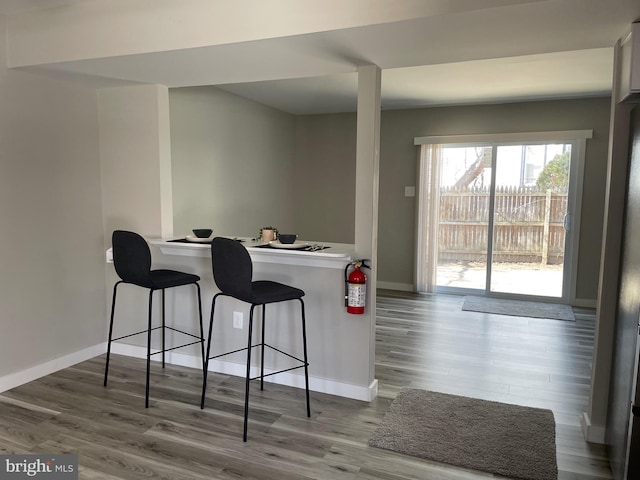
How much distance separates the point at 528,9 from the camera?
195cm

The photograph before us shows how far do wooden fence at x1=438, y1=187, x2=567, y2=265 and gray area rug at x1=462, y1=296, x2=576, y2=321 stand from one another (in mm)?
553

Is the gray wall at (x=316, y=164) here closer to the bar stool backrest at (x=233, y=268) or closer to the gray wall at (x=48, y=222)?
the gray wall at (x=48, y=222)

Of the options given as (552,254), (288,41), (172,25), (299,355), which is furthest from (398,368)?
(552,254)

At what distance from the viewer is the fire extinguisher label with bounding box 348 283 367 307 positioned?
111 inches

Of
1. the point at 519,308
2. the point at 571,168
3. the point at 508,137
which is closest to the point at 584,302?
the point at 519,308

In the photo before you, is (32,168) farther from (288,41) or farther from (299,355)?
(299,355)

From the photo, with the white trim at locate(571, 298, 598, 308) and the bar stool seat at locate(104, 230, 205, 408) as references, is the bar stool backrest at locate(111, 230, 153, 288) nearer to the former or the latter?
the bar stool seat at locate(104, 230, 205, 408)

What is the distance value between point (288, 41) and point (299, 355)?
1969mm

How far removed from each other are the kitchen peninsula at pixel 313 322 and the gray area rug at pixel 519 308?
107 inches

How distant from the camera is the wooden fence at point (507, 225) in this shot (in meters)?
5.64

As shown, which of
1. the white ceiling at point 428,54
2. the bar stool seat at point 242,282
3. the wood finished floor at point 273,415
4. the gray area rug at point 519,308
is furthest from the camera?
the gray area rug at point 519,308

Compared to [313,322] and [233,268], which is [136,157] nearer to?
[233,268]

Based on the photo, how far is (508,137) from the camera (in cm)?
561

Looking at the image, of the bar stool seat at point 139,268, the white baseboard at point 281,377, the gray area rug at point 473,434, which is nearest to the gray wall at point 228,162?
the white baseboard at point 281,377
